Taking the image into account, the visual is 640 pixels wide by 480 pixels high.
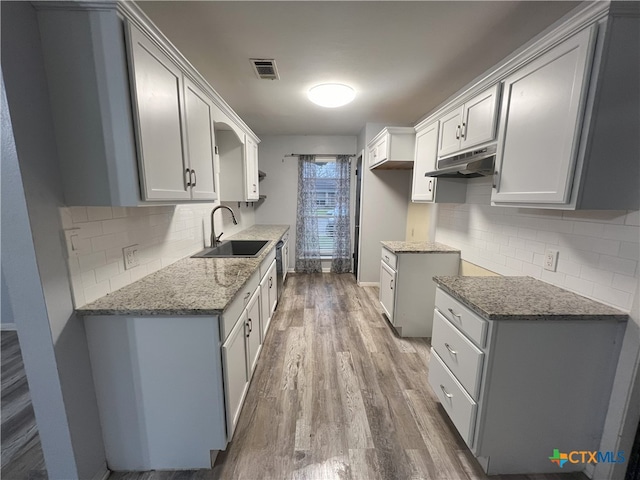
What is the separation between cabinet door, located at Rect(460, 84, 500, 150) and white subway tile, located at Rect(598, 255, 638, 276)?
0.90 metres

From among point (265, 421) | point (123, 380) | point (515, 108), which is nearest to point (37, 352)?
point (123, 380)

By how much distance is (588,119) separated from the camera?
1080 millimetres

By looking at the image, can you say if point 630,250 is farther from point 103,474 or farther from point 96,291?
point 103,474

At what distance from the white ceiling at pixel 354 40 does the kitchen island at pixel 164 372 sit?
1682 mm

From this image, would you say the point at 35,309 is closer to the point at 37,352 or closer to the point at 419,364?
the point at 37,352

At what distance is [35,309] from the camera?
100 centimetres

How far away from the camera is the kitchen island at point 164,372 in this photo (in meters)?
1.18

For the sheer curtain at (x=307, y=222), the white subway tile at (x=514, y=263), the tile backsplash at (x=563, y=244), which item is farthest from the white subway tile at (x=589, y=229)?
the sheer curtain at (x=307, y=222)

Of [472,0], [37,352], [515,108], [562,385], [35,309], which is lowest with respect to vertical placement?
[562,385]

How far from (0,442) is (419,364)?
111 inches

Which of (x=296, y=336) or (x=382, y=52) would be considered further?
(x=296, y=336)

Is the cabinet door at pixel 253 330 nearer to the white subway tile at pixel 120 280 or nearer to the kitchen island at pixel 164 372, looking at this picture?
the kitchen island at pixel 164 372

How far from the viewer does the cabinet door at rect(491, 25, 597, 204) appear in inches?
43.7

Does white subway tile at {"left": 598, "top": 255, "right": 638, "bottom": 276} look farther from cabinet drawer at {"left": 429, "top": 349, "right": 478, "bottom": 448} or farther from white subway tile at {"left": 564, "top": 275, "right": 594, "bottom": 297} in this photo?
cabinet drawer at {"left": 429, "top": 349, "right": 478, "bottom": 448}
